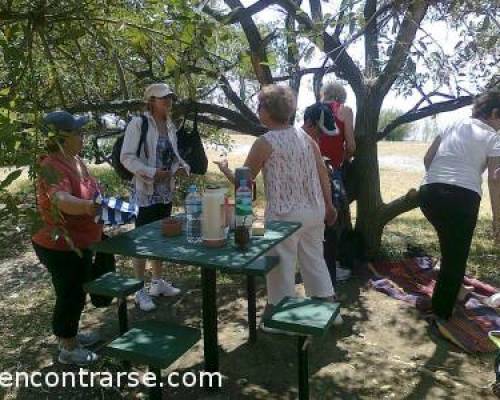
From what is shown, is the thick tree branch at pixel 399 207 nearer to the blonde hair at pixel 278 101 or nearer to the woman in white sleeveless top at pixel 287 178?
the woman in white sleeveless top at pixel 287 178

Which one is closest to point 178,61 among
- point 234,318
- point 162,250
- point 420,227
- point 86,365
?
point 162,250

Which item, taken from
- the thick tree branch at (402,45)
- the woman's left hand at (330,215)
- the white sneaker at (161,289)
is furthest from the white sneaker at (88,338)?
the thick tree branch at (402,45)

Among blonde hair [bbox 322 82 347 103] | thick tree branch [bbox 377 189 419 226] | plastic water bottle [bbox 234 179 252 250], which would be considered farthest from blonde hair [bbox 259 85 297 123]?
thick tree branch [bbox 377 189 419 226]

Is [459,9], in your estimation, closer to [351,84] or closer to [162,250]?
[351,84]

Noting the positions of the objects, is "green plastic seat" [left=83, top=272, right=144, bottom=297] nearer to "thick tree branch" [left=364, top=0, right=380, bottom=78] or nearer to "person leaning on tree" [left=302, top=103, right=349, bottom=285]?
"person leaning on tree" [left=302, top=103, right=349, bottom=285]

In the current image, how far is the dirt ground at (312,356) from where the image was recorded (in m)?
3.04

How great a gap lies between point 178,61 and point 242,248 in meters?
1.04

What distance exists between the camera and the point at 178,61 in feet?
7.38

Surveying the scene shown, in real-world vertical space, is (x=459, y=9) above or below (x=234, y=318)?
above

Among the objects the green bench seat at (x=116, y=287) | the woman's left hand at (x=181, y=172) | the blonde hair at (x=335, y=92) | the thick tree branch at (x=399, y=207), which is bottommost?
the green bench seat at (x=116, y=287)

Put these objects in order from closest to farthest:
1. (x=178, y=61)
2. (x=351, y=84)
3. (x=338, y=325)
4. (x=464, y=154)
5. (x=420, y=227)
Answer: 1. (x=178, y=61)
2. (x=464, y=154)
3. (x=338, y=325)
4. (x=351, y=84)
5. (x=420, y=227)

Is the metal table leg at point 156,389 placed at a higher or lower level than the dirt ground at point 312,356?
higher

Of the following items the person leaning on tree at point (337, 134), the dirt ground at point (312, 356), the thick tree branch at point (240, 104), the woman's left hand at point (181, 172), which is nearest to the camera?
the dirt ground at point (312, 356)

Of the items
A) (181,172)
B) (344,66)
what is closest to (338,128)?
(344,66)
